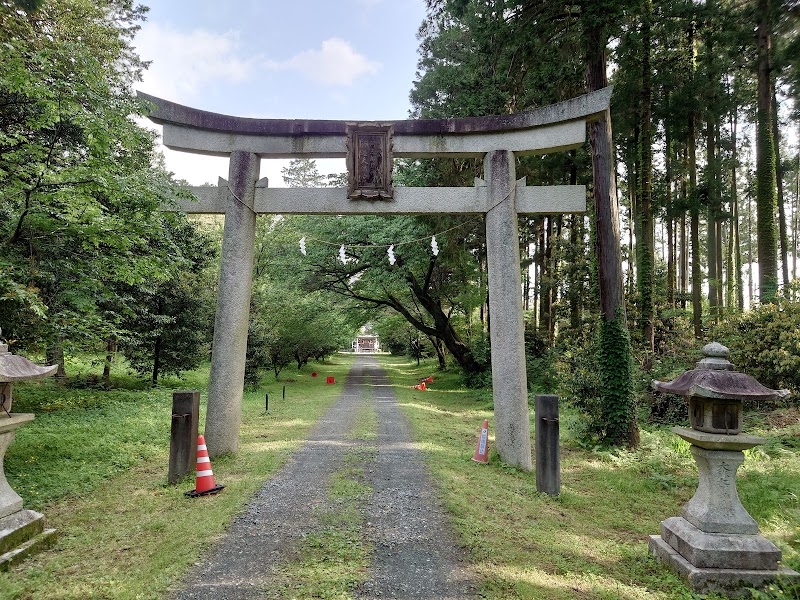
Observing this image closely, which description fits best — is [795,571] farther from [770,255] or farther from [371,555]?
[770,255]

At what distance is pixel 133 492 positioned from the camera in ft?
20.5

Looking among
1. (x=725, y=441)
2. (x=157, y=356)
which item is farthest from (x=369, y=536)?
(x=157, y=356)

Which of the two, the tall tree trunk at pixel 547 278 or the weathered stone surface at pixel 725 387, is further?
the tall tree trunk at pixel 547 278

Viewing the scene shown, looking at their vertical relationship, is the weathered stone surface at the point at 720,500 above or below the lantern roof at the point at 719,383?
below

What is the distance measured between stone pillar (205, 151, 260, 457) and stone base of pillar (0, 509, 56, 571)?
319 centimetres

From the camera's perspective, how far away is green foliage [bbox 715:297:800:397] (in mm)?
9275

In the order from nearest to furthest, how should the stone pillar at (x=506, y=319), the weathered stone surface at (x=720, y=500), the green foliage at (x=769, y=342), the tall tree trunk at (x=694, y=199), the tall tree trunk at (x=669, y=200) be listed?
the weathered stone surface at (x=720, y=500) → the stone pillar at (x=506, y=319) → the green foliage at (x=769, y=342) → the tall tree trunk at (x=694, y=199) → the tall tree trunk at (x=669, y=200)

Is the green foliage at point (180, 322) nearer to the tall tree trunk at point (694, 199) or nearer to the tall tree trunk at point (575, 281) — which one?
the tall tree trunk at point (575, 281)

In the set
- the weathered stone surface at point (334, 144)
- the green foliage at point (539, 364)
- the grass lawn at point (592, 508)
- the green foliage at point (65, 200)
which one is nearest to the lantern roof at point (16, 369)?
the green foliage at point (65, 200)

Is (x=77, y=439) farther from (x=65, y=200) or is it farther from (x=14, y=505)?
(x=65, y=200)

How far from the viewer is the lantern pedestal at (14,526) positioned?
4014 millimetres

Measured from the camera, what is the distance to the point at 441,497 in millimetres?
5844

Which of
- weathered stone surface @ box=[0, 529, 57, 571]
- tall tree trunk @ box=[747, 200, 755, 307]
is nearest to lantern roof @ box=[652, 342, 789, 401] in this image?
weathered stone surface @ box=[0, 529, 57, 571]

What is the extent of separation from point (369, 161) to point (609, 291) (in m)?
5.75
